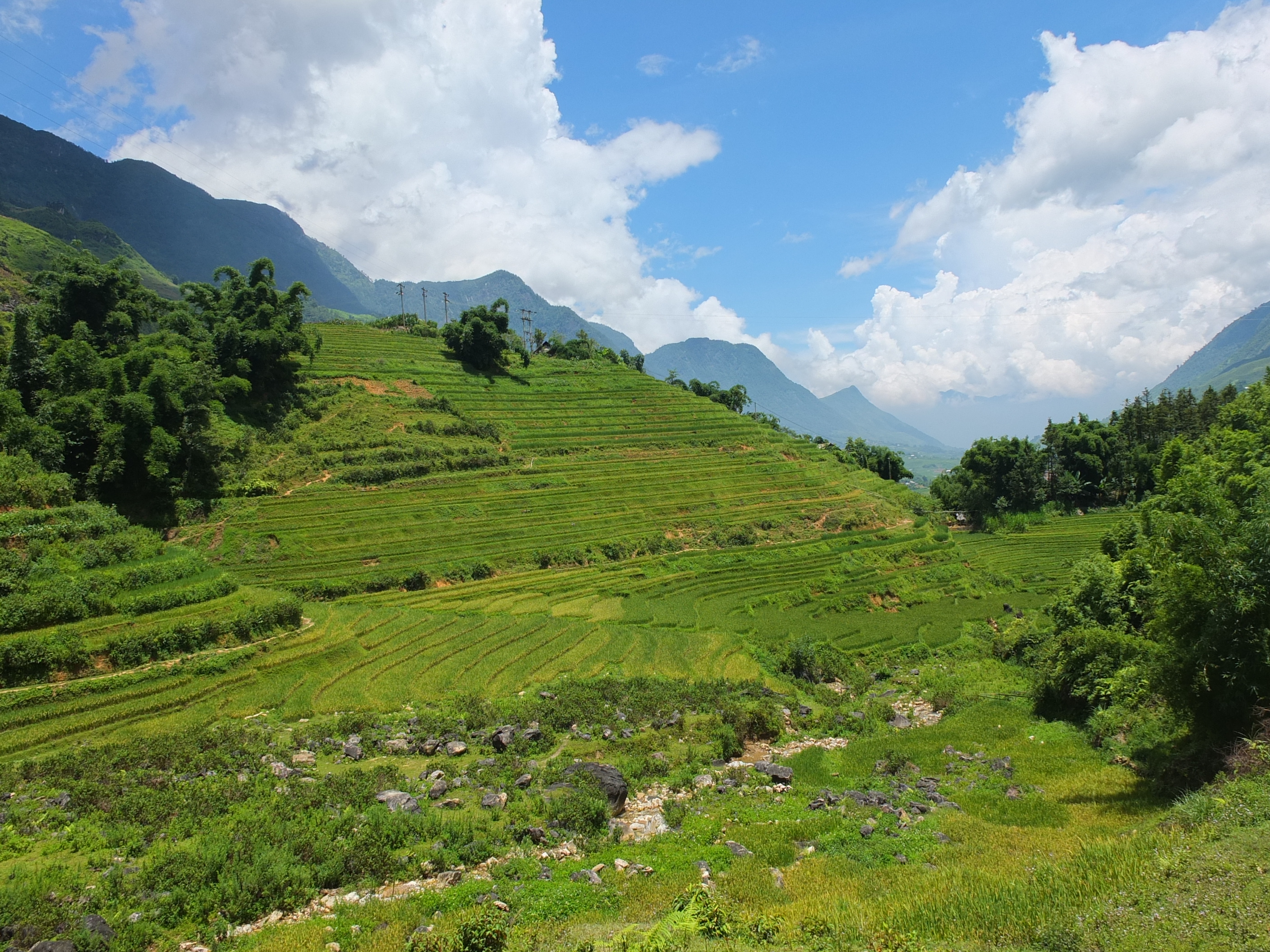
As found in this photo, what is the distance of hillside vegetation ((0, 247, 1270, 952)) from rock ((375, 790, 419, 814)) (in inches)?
5.3

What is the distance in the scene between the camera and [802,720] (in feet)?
82.9

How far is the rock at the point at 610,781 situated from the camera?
16031mm

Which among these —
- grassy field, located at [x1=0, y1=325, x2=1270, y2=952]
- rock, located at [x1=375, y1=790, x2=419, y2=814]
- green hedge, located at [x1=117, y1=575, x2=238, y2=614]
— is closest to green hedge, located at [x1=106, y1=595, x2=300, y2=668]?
grassy field, located at [x1=0, y1=325, x2=1270, y2=952]

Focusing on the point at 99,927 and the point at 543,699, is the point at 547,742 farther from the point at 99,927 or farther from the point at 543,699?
the point at 99,927

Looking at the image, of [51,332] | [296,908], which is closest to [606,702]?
[296,908]

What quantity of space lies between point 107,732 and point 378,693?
27.2ft

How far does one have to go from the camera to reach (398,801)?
50.2ft

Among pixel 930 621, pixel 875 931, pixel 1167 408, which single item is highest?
pixel 1167 408

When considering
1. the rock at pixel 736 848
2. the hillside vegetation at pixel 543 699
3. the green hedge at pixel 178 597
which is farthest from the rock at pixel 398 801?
the green hedge at pixel 178 597

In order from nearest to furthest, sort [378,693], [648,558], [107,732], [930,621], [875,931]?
[875,931] < [107,732] < [378,693] < [930,621] < [648,558]

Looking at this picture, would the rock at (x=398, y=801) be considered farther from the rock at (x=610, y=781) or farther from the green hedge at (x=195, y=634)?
the green hedge at (x=195, y=634)

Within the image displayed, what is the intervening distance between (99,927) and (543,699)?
1527 cm

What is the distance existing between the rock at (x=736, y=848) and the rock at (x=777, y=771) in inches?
192

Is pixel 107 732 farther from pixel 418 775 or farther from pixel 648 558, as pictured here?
pixel 648 558
